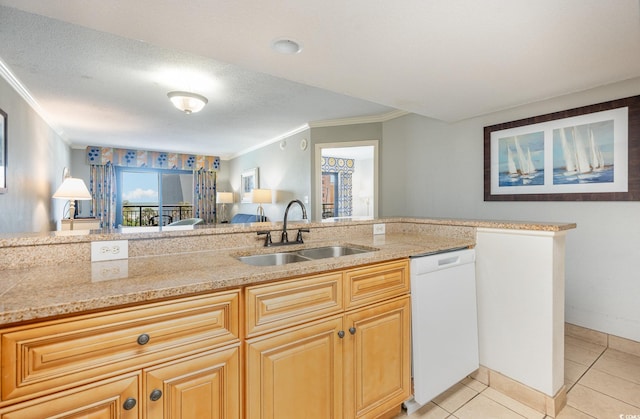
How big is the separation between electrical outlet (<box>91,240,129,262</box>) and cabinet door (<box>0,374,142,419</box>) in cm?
→ 66

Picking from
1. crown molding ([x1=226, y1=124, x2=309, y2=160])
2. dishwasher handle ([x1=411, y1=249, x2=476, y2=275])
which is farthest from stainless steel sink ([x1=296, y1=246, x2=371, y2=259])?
crown molding ([x1=226, y1=124, x2=309, y2=160])

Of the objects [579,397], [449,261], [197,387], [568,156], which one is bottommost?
[579,397]

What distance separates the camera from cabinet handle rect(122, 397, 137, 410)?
83cm

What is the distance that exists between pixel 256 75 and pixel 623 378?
3649 millimetres

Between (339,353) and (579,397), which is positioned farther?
(579,397)

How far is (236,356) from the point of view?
1.01 m

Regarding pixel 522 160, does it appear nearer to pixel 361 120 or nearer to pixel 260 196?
pixel 361 120

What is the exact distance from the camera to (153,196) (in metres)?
7.02

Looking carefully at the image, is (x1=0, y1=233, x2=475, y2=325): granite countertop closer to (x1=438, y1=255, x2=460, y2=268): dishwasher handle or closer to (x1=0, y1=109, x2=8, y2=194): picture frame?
(x1=438, y1=255, x2=460, y2=268): dishwasher handle

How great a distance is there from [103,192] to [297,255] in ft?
21.6

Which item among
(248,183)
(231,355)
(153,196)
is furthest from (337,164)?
(231,355)

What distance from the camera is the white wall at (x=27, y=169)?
2801mm

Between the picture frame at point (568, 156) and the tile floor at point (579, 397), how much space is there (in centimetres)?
121

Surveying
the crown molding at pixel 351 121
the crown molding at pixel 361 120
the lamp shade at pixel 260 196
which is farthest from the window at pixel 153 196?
the crown molding at pixel 361 120
